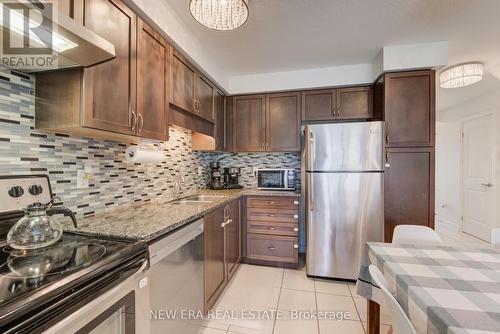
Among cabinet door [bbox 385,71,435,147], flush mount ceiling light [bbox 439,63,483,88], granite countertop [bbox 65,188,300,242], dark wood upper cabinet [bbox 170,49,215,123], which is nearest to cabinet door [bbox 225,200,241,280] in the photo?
granite countertop [bbox 65,188,300,242]

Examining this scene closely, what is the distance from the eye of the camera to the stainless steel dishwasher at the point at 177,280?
1123 mm

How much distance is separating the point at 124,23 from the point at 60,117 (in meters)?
0.67

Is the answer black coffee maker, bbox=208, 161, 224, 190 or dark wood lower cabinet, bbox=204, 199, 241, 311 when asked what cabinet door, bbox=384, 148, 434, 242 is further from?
black coffee maker, bbox=208, 161, 224, 190

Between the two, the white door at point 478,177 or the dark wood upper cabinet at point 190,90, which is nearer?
the dark wood upper cabinet at point 190,90

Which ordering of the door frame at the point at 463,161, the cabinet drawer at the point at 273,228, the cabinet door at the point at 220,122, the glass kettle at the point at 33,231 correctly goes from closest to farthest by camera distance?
the glass kettle at the point at 33,231, the cabinet drawer at the point at 273,228, the cabinet door at the point at 220,122, the door frame at the point at 463,161

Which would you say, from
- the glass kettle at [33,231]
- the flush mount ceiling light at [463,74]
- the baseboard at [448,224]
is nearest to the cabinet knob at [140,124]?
the glass kettle at [33,231]

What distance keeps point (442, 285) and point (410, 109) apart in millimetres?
1962

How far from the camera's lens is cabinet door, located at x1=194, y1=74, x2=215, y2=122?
2.26 metres

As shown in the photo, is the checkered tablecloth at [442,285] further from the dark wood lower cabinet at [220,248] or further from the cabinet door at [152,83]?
the cabinet door at [152,83]

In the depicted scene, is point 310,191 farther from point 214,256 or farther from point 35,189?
point 35,189

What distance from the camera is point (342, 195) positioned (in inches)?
91.4

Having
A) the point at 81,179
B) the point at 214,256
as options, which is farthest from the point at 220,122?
the point at 81,179

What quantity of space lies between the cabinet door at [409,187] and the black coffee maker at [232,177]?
1.80 m

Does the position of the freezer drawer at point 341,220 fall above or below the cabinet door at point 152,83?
below
